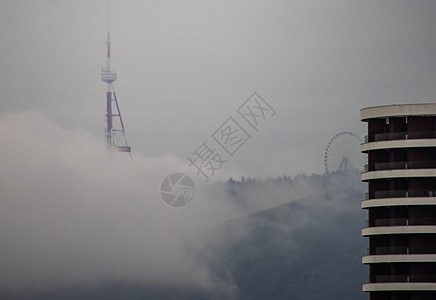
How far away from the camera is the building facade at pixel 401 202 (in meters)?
147

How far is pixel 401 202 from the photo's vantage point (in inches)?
5856


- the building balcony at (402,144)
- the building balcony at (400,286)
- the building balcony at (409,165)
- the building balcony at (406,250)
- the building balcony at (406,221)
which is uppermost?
the building balcony at (402,144)

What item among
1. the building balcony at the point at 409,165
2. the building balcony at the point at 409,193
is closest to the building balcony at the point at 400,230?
the building balcony at the point at 409,193

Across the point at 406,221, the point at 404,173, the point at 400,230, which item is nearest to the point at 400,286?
the point at 400,230

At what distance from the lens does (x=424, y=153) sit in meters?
150

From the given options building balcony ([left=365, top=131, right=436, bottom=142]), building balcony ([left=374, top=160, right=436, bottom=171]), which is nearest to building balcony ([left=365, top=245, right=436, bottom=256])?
building balcony ([left=374, top=160, right=436, bottom=171])

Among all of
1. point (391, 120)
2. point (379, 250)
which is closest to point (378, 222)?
point (379, 250)

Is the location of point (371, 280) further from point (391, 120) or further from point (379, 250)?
point (391, 120)

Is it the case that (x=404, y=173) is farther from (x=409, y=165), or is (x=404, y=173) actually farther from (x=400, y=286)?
(x=400, y=286)

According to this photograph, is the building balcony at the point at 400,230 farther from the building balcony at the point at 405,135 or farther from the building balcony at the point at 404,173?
the building balcony at the point at 405,135

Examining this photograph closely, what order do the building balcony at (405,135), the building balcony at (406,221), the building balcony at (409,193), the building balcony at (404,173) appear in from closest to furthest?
1. the building balcony at (406,221)
2. the building balcony at (404,173)
3. the building balcony at (409,193)
4. the building balcony at (405,135)

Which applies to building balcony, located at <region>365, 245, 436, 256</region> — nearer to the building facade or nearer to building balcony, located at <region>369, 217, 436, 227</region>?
the building facade

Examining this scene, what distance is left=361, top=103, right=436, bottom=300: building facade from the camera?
483 ft

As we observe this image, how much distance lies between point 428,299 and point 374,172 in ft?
57.5
